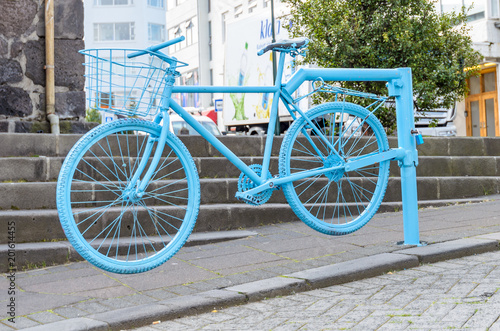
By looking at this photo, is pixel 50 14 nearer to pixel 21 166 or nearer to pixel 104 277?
pixel 21 166

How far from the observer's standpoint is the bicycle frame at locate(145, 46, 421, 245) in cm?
448

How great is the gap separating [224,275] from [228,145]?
3.61m

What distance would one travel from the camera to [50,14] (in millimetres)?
8617

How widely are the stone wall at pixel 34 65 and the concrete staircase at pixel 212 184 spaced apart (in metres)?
1.52

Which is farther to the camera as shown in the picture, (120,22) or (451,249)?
(120,22)

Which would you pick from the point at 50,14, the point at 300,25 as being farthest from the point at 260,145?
the point at 300,25

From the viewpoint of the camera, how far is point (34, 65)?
8.59m

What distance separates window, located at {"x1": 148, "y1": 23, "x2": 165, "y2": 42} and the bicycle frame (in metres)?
63.0

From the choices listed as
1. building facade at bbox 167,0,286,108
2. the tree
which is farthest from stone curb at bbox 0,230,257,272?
building facade at bbox 167,0,286,108

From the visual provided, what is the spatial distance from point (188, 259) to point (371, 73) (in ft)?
6.68

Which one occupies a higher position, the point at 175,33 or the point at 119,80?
the point at 175,33

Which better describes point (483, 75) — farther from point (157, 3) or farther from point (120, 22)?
point (157, 3)

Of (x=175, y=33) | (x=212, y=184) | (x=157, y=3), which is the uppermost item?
(x=157, y=3)

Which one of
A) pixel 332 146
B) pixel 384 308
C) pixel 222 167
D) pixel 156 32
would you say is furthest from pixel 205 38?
pixel 384 308
